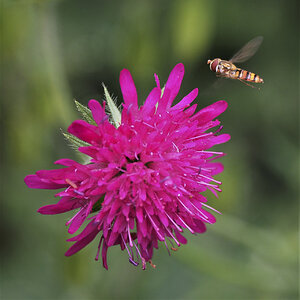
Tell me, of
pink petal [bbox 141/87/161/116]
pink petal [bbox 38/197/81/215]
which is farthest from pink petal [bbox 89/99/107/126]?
pink petal [bbox 38/197/81/215]

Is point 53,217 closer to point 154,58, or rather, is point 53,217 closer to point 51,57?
point 51,57

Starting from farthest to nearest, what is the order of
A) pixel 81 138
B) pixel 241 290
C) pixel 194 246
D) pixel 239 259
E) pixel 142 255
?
pixel 241 290, pixel 239 259, pixel 194 246, pixel 142 255, pixel 81 138

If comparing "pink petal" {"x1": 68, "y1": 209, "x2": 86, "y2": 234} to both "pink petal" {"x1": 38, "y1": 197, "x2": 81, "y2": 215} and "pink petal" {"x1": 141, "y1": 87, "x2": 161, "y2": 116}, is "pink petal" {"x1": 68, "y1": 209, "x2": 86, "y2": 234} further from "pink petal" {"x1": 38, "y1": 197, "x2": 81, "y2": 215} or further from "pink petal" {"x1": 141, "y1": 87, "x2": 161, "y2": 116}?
"pink petal" {"x1": 141, "y1": 87, "x2": 161, "y2": 116}

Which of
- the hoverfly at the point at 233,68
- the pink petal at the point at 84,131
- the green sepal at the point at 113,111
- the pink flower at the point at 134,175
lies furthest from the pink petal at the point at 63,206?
the hoverfly at the point at 233,68

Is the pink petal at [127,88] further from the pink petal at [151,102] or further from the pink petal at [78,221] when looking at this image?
the pink petal at [78,221]

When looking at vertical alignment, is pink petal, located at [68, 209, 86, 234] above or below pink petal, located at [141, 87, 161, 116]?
below

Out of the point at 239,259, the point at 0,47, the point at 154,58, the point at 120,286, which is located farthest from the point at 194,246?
the point at 0,47
